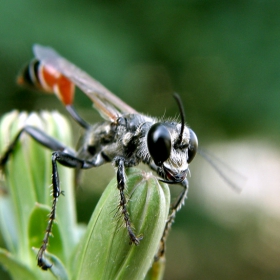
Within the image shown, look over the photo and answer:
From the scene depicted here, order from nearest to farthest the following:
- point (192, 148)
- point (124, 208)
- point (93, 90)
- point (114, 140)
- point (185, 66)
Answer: point (124, 208)
point (192, 148)
point (114, 140)
point (93, 90)
point (185, 66)

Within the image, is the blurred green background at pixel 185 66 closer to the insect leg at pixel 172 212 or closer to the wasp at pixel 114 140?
the wasp at pixel 114 140

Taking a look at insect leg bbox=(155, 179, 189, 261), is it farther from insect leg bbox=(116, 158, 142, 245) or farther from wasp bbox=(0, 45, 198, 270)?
insect leg bbox=(116, 158, 142, 245)

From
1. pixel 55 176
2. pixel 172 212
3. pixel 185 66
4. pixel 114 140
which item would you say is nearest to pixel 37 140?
pixel 55 176

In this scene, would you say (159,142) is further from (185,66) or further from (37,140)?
(185,66)

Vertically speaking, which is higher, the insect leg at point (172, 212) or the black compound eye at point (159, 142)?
the black compound eye at point (159, 142)

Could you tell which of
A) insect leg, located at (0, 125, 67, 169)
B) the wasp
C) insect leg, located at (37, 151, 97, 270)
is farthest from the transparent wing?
insect leg, located at (0, 125, 67, 169)

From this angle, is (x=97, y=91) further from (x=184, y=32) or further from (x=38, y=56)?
(x=184, y=32)

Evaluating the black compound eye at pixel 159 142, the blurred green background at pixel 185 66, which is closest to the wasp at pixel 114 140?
the black compound eye at pixel 159 142
